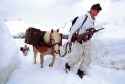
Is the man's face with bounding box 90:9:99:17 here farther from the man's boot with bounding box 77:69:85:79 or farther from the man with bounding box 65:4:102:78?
the man's boot with bounding box 77:69:85:79

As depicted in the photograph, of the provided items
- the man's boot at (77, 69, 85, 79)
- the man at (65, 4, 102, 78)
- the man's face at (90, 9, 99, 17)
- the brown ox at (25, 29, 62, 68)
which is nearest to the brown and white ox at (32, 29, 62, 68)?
the brown ox at (25, 29, 62, 68)

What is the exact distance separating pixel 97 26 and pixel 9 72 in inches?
86.7

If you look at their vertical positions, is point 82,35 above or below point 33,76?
above

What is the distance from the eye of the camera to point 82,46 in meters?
13.5

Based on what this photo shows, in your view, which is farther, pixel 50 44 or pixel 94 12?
pixel 50 44

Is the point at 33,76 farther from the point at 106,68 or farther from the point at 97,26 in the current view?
the point at 106,68

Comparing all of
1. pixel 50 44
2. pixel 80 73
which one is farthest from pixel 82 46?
pixel 50 44

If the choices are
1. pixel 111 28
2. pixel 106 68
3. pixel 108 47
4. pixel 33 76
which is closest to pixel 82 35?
pixel 33 76

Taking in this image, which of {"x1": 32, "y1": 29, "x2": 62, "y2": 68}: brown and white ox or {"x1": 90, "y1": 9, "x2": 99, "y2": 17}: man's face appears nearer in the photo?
{"x1": 90, "y1": 9, "x2": 99, "y2": 17}: man's face

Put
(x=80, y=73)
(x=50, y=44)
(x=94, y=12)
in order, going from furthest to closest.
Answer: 1. (x=50, y=44)
2. (x=80, y=73)
3. (x=94, y=12)

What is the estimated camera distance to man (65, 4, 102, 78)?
13109 millimetres

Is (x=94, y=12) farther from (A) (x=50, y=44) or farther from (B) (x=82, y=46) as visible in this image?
(A) (x=50, y=44)

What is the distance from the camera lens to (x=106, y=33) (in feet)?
77.7

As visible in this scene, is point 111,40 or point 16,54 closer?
point 16,54
